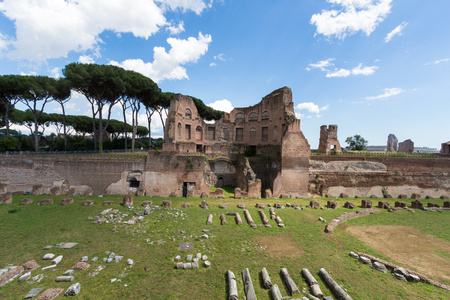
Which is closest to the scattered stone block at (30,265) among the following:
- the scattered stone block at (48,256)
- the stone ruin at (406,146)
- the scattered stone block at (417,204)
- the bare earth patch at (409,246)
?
the scattered stone block at (48,256)

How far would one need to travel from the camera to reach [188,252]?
287 inches

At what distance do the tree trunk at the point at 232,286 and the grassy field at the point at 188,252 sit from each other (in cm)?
21

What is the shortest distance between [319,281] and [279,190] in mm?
11754

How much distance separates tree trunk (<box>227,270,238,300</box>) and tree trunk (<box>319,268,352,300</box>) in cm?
292

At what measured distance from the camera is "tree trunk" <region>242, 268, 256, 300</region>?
509 centimetres

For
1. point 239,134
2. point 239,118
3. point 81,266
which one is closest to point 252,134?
point 239,134

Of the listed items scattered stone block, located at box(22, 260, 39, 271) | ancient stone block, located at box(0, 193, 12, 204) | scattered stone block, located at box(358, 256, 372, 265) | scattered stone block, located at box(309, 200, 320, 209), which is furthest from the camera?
scattered stone block, located at box(309, 200, 320, 209)

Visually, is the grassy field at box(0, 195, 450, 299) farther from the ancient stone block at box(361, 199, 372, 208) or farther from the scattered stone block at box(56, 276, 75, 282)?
the ancient stone block at box(361, 199, 372, 208)

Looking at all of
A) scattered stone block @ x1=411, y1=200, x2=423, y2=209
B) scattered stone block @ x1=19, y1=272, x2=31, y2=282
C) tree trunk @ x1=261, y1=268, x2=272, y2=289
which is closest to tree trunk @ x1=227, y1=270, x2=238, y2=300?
tree trunk @ x1=261, y1=268, x2=272, y2=289

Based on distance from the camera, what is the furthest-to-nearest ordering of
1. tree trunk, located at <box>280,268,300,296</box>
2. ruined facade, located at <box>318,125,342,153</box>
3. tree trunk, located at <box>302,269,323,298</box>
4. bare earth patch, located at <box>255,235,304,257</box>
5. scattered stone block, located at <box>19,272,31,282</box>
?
ruined facade, located at <box>318,125,342,153</box> → bare earth patch, located at <box>255,235,304,257</box> → scattered stone block, located at <box>19,272,31,282</box> → tree trunk, located at <box>280,268,300,296</box> → tree trunk, located at <box>302,269,323,298</box>

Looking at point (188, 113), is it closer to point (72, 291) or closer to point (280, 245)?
point (280, 245)

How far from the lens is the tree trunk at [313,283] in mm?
5270

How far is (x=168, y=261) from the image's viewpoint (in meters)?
6.69

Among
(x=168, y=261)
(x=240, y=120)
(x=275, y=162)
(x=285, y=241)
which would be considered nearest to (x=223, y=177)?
(x=275, y=162)
